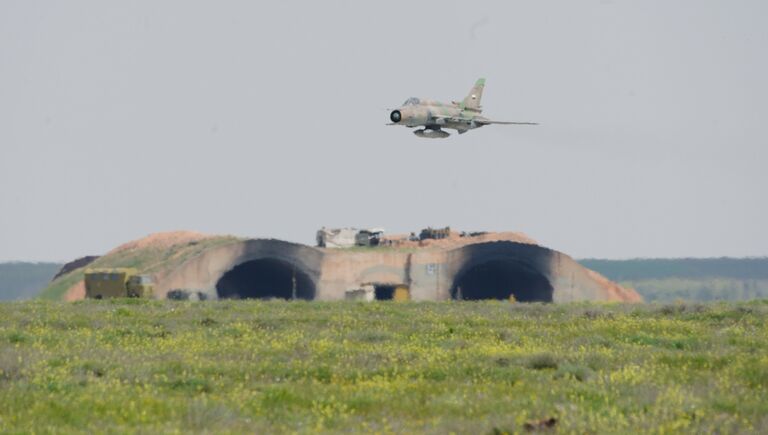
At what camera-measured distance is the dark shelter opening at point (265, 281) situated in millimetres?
105188

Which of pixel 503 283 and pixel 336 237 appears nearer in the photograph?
pixel 336 237

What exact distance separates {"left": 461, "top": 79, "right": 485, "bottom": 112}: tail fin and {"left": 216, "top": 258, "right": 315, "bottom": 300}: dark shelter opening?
32.0 metres

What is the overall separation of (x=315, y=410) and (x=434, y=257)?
284 ft

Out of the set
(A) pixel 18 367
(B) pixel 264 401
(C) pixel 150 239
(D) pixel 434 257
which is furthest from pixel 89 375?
(C) pixel 150 239

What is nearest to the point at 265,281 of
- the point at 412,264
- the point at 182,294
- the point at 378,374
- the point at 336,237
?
the point at 336,237

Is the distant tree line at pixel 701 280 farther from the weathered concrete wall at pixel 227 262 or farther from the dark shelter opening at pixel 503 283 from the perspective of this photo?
the weathered concrete wall at pixel 227 262

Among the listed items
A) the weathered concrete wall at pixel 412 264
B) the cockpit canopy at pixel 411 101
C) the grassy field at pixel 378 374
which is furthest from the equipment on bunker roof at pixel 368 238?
the grassy field at pixel 378 374

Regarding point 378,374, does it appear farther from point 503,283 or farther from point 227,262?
point 503,283

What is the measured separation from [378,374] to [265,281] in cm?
9255

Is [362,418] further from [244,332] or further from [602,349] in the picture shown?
[244,332]

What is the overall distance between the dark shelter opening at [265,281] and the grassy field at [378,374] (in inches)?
2568

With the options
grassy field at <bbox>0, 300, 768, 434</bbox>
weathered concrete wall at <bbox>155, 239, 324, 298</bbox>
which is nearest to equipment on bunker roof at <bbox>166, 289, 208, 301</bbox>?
weathered concrete wall at <bbox>155, 239, 324, 298</bbox>

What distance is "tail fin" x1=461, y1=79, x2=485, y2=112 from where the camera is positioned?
70.6 m

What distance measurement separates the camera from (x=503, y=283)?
11994 cm
